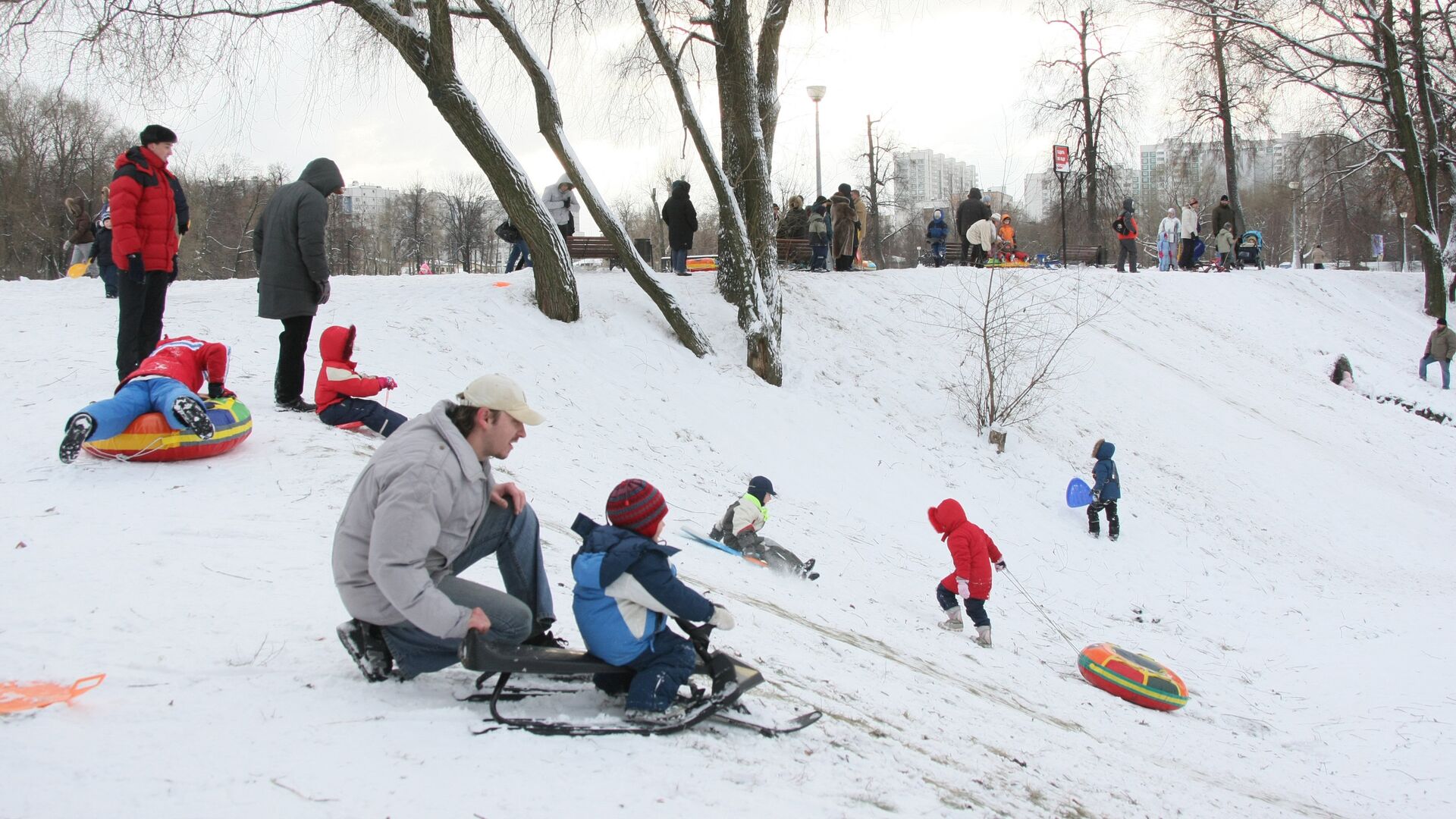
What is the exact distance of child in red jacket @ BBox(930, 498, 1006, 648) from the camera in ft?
25.4

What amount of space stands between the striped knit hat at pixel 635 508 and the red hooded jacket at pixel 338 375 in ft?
15.8

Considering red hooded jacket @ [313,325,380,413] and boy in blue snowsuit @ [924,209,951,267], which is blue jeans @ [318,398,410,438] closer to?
red hooded jacket @ [313,325,380,413]

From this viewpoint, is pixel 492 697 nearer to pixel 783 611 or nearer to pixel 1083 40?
pixel 783 611

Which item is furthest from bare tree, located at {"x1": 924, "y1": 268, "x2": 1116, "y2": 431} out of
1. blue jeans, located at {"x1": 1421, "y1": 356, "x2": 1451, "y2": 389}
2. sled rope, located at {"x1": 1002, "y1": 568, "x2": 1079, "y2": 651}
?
blue jeans, located at {"x1": 1421, "y1": 356, "x2": 1451, "y2": 389}

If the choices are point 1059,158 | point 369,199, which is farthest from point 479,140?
point 369,199

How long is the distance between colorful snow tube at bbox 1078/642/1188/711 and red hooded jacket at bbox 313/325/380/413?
6.62 m

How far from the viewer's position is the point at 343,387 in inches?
298

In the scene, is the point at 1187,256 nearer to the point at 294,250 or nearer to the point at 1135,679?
the point at 1135,679

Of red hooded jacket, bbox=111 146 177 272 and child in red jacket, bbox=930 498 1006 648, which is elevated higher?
red hooded jacket, bbox=111 146 177 272

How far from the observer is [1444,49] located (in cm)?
2434

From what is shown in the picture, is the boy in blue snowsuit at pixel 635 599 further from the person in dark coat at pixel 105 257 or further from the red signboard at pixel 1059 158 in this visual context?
the red signboard at pixel 1059 158

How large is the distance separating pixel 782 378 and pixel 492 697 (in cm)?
1060

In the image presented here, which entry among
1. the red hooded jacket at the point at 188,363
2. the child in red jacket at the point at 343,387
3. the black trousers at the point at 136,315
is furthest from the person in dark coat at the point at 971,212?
the red hooded jacket at the point at 188,363

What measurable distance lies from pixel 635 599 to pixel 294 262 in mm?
5753
